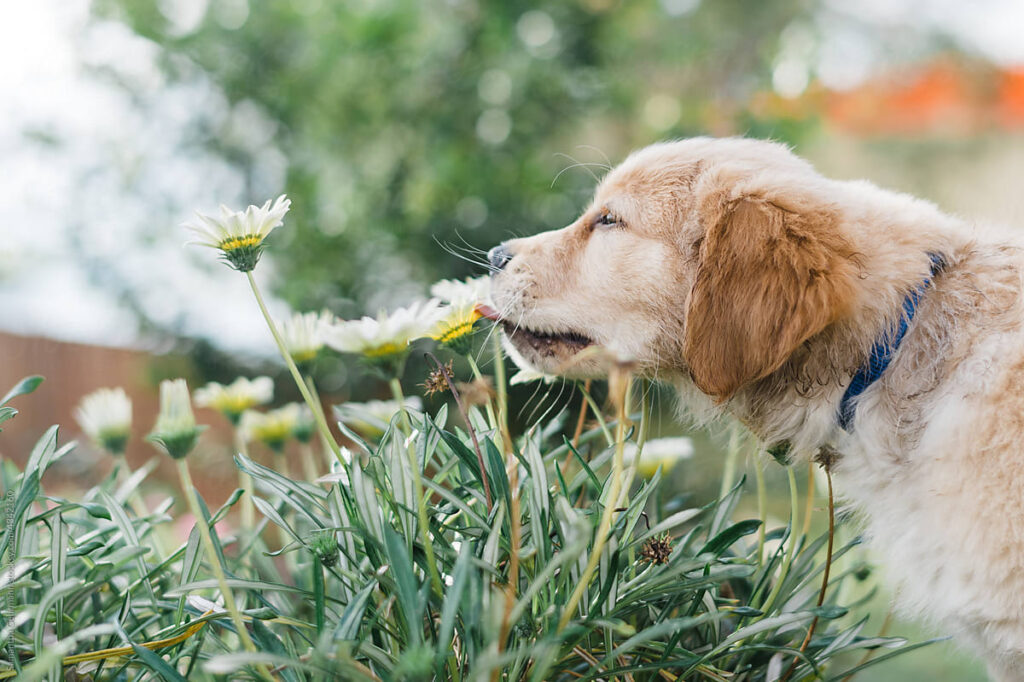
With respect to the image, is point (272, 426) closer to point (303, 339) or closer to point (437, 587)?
point (303, 339)

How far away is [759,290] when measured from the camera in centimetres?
164

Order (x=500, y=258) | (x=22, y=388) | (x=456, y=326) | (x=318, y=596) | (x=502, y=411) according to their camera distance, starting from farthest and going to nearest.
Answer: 1. (x=500, y=258)
2. (x=22, y=388)
3. (x=456, y=326)
4. (x=502, y=411)
5. (x=318, y=596)

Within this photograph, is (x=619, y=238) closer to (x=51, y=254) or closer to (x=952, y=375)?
(x=952, y=375)

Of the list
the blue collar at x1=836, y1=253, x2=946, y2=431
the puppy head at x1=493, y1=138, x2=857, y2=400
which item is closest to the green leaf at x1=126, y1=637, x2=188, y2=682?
the puppy head at x1=493, y1=138, x2=857, y2=400

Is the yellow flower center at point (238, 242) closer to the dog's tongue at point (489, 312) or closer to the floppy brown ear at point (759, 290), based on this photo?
the dog's tongue at point (489, 312)

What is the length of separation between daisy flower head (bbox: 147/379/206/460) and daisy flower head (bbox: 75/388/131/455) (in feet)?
1.75

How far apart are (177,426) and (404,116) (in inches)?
189

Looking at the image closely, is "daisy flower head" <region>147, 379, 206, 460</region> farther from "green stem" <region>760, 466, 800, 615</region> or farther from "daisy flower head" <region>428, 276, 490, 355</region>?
"green stem" <region>760, 466, 800, 615</region>

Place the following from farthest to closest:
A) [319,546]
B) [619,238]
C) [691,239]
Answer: [619,238]
[691,239]
[319,546]

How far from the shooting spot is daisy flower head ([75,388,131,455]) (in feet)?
6.34

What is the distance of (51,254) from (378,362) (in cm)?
555

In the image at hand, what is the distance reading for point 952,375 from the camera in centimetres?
157

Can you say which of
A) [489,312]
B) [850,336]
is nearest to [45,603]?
[489,312]

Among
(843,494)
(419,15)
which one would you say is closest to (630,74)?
(419,15)
